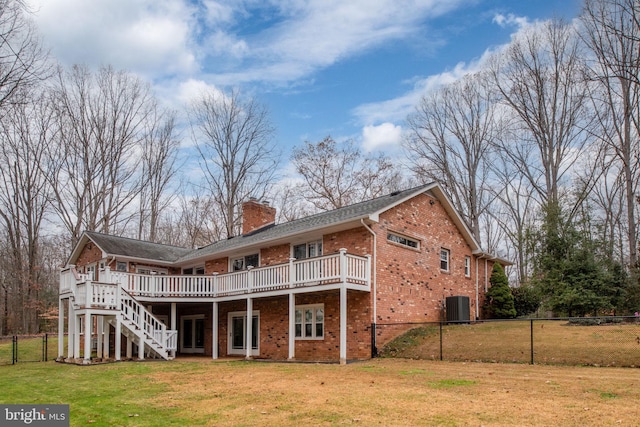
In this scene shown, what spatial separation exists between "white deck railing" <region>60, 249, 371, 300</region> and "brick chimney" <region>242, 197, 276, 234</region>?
4.52 m

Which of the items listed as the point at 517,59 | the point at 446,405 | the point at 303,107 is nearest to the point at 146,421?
the point at 446,405

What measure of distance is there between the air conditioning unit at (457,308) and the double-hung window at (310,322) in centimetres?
564

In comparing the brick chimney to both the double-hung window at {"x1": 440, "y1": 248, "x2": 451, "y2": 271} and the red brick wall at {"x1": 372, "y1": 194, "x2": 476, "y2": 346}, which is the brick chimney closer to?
the red brick wall at {"x1": 372, "y1": 194, "x2": 476, "y2": 346}

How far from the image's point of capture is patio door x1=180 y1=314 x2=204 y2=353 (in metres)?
25.8

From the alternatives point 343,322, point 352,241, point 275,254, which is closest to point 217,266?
point 275,254

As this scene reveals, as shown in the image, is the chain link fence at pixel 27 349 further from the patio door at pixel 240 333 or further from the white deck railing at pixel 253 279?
the patio door at pixel 240 333

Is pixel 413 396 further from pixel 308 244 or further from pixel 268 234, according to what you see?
pixel 268 234

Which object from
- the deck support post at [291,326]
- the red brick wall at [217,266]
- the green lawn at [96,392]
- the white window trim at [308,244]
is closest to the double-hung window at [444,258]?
the white window trim at [308,244]

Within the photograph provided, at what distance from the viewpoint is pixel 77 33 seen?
44.2 feet

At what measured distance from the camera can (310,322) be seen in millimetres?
19969

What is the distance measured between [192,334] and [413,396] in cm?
1836

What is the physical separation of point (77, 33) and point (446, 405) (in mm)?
11981

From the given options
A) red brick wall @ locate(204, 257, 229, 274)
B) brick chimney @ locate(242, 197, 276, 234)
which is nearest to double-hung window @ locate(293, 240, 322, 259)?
red brick wall @ locate(204, 257, 229, 274)

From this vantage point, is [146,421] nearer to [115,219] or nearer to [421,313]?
[421,313]
